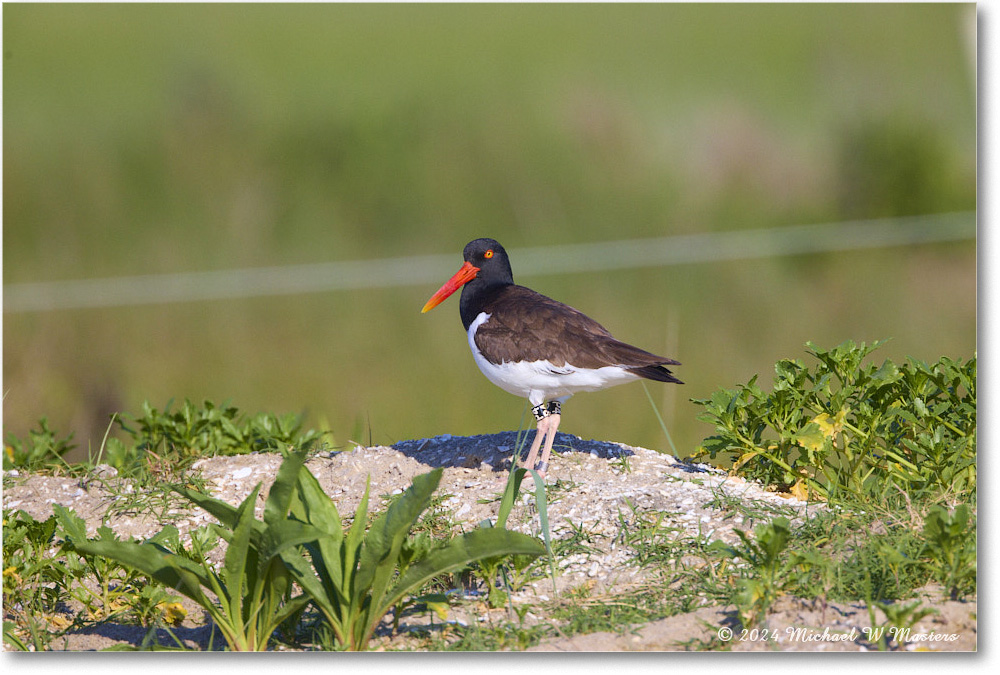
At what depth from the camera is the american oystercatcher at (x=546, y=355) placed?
397cm

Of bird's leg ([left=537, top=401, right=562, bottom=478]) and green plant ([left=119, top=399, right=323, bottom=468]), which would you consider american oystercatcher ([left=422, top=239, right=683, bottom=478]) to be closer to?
bird's leg ([left=537, top=401, right=562, bottom=478])

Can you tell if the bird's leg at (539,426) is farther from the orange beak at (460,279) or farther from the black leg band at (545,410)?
the orange beak at (460,279)

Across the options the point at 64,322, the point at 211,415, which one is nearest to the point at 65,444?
the point at 211,415

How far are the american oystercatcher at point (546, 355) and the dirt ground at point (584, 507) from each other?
0.22 meters

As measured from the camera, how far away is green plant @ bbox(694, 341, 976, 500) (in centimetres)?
371

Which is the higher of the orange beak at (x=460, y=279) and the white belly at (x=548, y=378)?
the orange beak at (x=460, y=279)

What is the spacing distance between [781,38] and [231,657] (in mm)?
3666

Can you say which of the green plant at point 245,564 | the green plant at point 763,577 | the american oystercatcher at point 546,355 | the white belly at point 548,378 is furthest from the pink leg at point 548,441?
the green plant at point 245,564

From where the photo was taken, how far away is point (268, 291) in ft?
20.5

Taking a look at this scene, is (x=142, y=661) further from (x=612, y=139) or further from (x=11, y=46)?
(x=612, y=139)

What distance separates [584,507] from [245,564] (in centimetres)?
140

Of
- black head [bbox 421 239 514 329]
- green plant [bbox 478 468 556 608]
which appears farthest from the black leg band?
green plant [bbox 478 468 556 608]

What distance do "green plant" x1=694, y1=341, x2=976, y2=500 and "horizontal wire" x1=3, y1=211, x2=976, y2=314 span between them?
2139 mm

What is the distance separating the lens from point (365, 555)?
283cm
